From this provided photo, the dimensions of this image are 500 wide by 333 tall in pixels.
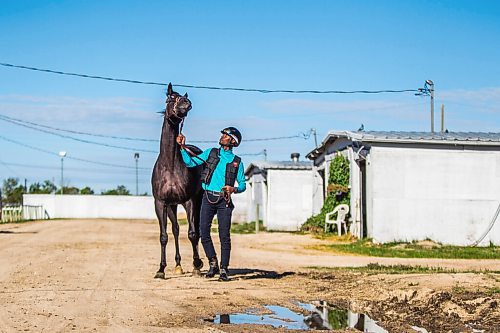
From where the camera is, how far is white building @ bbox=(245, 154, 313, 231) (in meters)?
38.8

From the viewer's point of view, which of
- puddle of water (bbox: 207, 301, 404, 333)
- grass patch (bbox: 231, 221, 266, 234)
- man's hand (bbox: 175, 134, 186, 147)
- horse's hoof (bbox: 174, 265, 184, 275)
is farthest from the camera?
grass patch (bbox: 231, 221, 266, 234)

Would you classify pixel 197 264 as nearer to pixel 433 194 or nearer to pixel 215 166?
pixel 215 166

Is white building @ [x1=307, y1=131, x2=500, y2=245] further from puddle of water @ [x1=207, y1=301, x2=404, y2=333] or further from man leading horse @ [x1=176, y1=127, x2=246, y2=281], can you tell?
puddle of water @ [x1=207, y1=301, x2=404, y2=333]

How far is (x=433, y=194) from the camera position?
24219 millimetres

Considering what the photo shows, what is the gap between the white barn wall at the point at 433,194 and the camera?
78.9 feet

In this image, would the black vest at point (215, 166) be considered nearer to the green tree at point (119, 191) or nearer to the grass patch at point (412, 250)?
the grass patch at point (412, 250)

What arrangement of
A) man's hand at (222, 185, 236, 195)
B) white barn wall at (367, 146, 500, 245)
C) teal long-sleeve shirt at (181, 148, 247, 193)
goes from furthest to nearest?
white barn wall at (367, 146, 500, 245)
teal long-sleeve shirt at (181, 148, 247, 193)
man's hand at (222, 185, 236, 195)

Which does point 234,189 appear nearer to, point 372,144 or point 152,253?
point 152,253

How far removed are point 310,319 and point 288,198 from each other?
3042 centimetres

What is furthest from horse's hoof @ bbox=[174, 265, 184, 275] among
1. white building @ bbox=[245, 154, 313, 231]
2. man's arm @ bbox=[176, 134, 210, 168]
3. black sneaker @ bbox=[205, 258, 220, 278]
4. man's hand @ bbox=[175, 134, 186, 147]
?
white building @ bbox=[245, 154, 313, 231]

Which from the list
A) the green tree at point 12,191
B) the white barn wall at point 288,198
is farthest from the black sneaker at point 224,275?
the green tree at point 12,191

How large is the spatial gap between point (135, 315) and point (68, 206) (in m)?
62.3

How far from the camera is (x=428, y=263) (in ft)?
55.2

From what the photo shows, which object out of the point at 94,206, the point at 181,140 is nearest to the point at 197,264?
the point at 181,140
